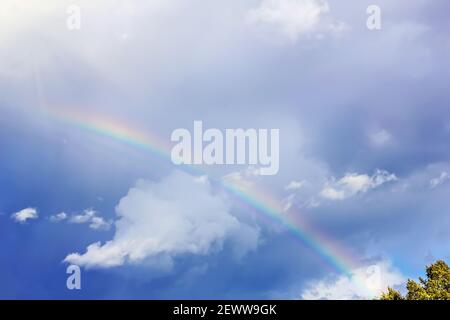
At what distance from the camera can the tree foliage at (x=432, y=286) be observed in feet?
141

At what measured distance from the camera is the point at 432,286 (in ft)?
144

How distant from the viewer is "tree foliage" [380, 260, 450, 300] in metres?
42.9
